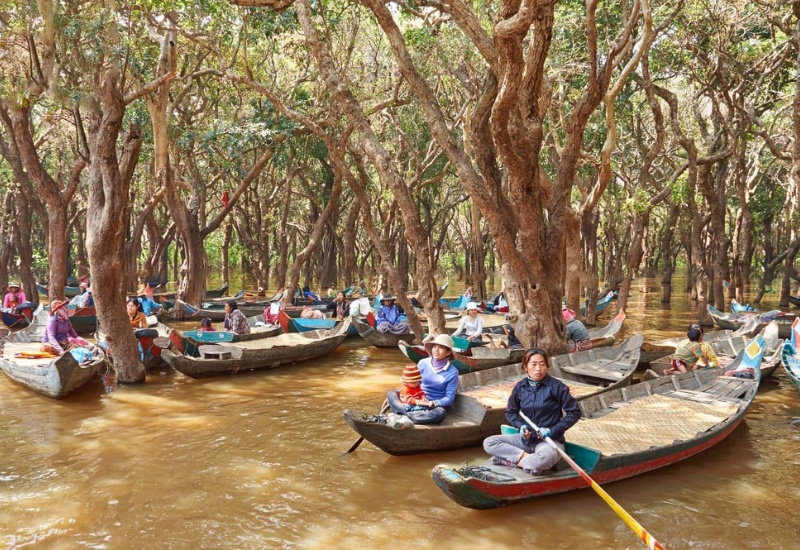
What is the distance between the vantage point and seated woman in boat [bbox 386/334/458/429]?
6.93 m

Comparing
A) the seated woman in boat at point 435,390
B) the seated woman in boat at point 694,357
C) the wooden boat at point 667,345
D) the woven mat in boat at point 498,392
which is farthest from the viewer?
the wooden boat at point 667,345

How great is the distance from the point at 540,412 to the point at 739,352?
6.56 meters

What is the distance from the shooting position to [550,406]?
5.42m

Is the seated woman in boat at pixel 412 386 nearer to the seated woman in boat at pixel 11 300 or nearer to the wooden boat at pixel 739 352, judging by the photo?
the wooden boat at pixel 739 352

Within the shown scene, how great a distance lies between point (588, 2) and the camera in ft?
32.1

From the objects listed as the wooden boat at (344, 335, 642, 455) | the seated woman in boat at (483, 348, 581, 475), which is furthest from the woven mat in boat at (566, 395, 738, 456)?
Result: the seated woman in boat at (483, 348, 581, 475)

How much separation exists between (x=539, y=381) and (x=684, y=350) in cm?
535

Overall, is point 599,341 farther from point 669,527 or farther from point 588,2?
point 669,527

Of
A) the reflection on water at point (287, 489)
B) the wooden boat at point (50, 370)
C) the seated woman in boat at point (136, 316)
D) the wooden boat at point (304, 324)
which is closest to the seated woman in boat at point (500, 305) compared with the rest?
the wooden boat at point (304, 324)

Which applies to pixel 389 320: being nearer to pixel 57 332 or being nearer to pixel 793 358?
pixel 57 332

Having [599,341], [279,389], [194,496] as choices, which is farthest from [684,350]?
[194,496]

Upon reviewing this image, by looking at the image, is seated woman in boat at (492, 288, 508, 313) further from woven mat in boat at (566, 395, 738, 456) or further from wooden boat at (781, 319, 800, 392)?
woven mat in boat at (566, 395, 738, 456)

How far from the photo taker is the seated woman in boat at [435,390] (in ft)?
22.7

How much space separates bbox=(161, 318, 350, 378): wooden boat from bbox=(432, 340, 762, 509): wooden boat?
636 centimetres
